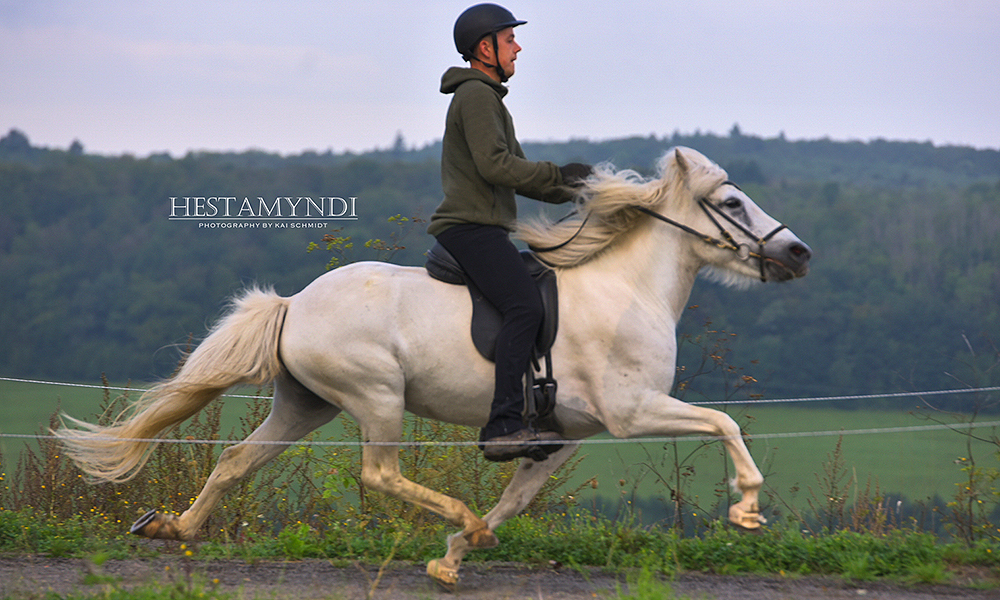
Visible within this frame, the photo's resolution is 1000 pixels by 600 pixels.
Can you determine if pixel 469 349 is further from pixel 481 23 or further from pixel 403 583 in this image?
pixel 481 23

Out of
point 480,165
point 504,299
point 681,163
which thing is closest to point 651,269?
point 681,163

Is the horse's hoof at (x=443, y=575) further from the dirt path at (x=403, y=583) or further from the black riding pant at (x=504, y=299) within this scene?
the black riding pant at (x=504, y=299)

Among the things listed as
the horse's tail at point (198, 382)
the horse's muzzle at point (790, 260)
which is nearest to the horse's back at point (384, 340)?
the horse's tail at point (198, 382)

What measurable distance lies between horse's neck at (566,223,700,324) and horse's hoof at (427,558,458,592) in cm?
170

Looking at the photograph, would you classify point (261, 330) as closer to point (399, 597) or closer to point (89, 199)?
point (399, 597)

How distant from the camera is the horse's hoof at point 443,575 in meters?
4.75

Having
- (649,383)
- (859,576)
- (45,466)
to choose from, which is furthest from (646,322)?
(45,466)

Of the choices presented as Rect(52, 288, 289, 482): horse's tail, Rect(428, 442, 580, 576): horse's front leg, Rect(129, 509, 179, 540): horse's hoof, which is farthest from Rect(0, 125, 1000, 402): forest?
Rect(428, 442, 580, 576): horse's front leg

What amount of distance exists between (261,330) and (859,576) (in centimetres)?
349

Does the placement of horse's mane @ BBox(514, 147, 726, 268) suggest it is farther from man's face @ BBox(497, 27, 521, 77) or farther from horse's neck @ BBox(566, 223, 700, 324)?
man's face @ BBox(497, 27, 521, 77)

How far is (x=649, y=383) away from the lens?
4797 millimetres

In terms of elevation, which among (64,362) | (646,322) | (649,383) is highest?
(646,322)

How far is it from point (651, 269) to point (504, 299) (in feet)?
3.00

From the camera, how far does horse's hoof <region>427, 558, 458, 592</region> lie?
4.75 metres
